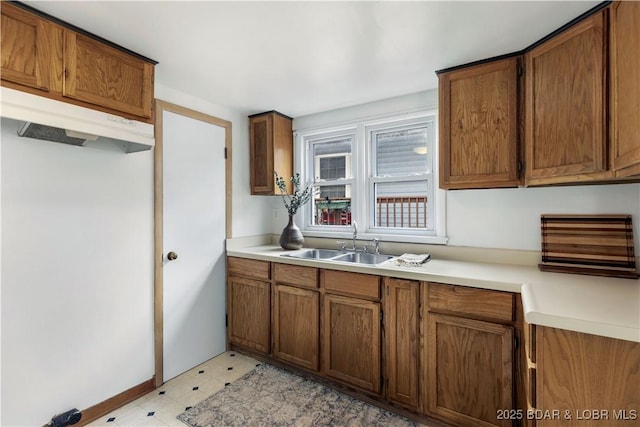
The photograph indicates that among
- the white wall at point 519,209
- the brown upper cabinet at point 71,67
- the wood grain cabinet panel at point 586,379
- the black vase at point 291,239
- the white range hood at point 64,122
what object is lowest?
the wood grain cabinet panel at point 586,379

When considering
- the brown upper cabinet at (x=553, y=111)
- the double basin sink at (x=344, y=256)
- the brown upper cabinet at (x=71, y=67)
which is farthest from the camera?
the double basin sink at (x=344, y=256)

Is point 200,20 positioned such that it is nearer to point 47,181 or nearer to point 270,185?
point 47,181

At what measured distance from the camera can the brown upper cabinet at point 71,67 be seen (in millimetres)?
1385

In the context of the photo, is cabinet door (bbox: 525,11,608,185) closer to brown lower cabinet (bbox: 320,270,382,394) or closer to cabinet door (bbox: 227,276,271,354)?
brown lower cabinet (bbox: 320,270,382,394)

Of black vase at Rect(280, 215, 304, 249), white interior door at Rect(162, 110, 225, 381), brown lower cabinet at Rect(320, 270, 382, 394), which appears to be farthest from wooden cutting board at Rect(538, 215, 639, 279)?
white interior door at Rect(162, 110, 225, 381)

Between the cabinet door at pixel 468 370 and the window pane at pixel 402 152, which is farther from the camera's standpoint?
the window pane at pixel 402 152

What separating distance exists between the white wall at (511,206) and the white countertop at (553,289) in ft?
0.70

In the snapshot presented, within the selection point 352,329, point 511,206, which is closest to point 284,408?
point 352,329

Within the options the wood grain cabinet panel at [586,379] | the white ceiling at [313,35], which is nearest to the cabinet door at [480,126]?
the white ceiling at [313,35]

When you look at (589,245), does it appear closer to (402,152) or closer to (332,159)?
(402,152)

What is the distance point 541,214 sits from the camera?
2.01 metres

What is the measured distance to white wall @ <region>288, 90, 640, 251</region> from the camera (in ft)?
5.88

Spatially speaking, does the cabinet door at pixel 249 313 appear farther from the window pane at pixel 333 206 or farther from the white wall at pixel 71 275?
the window pane at pixel 333 206

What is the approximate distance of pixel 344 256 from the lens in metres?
2.66
